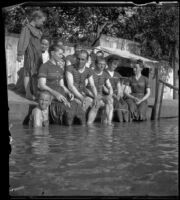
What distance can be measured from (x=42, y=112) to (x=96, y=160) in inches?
43.6

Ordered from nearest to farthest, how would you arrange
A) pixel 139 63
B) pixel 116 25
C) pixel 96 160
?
pixel 96 160 < pixel 116 25 < pixel 139 63

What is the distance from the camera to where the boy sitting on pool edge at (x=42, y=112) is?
4.06 meters

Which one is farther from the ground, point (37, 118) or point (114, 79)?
point (114, 79)

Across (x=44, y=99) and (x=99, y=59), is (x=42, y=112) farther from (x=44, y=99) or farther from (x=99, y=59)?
(x=99, y=59)

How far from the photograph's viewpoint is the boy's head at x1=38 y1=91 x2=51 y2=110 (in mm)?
4045

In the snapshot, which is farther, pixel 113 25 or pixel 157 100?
pixel 157 100

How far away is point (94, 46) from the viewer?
399 centimetres

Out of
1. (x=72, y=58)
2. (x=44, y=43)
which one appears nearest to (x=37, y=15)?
(x=44, y=43)

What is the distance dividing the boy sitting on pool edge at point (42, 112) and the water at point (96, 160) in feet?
0.39

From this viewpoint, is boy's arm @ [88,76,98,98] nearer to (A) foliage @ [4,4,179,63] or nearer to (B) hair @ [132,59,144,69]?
(A) foliage @ [4,4,179,63]

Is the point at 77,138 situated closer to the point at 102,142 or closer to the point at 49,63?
the point at 102,142

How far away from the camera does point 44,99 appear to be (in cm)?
406

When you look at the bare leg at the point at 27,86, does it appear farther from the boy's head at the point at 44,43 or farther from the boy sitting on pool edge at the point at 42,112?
the boy's head at the point at 44,43

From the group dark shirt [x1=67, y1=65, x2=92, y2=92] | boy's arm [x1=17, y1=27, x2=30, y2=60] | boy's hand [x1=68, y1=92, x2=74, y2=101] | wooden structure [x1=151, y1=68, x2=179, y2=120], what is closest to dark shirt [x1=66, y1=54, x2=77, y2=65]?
dark shirt [x1=67, y1=65, x2=92, y2=92]
